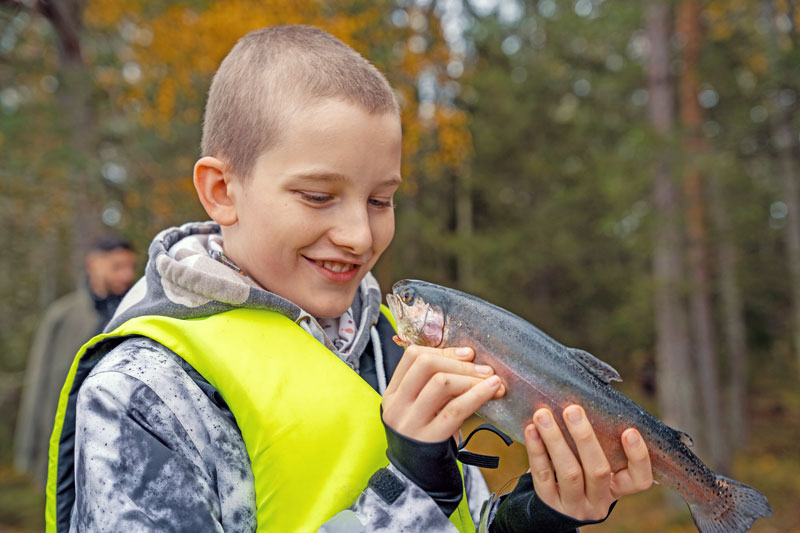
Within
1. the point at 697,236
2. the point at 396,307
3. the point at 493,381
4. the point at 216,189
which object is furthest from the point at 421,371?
the point at 697,236

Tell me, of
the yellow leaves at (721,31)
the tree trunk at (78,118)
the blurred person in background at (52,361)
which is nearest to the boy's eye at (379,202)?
the blurred person in background at (52,361)

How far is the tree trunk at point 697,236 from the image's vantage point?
1305 centimetres

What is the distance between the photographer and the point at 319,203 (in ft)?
5.74

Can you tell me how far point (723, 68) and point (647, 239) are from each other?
4.04m

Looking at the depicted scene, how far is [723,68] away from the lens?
13.2 meters

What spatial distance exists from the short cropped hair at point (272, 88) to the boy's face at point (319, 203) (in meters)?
0.04

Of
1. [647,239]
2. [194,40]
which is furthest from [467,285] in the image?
[194,40]

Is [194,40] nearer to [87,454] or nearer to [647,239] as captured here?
[647,239]

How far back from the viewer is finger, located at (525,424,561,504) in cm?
174

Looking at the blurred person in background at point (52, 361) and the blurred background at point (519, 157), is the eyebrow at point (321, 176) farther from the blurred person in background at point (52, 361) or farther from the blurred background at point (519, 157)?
the blurred person in background at point (52, 361)

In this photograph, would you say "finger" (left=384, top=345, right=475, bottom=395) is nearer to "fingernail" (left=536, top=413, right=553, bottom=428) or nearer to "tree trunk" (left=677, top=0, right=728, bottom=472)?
"fingernail" (left=536, top=413, right=553, bottom=428)

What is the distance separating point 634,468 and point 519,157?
65.9ft

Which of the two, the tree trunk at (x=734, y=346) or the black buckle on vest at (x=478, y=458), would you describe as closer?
the black buckle on vest at (x=478, y=458)

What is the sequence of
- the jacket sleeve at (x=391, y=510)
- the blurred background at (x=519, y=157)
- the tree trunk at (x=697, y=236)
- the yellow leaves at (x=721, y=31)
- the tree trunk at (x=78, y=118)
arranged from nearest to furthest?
the jacket sleeve at (x=391, y=510)
the tree trunk at (x=78, y=118)
the blurred background at (x=519, y=157)
the tree trunk at (x=697, y=236)
the yellow leaves at (x=721, y=31)
